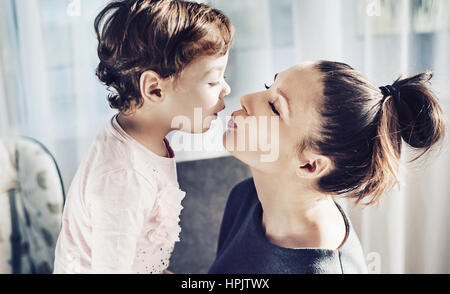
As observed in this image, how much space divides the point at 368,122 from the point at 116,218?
0.46m

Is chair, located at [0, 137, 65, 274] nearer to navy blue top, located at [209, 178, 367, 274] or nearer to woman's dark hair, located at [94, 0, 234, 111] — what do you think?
woman's dark hair, located at [94, 0, 234, 111]

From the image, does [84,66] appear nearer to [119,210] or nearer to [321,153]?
[119,210]

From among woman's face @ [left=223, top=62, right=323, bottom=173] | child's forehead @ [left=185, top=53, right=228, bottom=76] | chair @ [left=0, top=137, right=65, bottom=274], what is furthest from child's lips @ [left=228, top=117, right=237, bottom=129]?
chair @ [left=0, top=137, right=65, bottom=274]

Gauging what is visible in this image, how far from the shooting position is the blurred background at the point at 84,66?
0.72m

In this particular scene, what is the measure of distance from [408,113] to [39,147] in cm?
69

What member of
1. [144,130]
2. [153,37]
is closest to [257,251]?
[144,130]

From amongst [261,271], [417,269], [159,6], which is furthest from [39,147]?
[417,269]

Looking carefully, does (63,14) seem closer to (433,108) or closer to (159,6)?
(159,6)

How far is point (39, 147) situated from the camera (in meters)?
0.76

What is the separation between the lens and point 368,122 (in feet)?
2.02

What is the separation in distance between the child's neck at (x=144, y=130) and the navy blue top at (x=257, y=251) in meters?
0.25

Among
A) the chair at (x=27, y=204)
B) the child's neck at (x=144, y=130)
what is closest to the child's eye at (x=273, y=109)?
the child's neck at (x=144, y=130)

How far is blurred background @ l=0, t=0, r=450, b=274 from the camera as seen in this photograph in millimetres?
722

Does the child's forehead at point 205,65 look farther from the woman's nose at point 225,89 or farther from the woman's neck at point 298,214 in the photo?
the woman's neck at point 298,214
